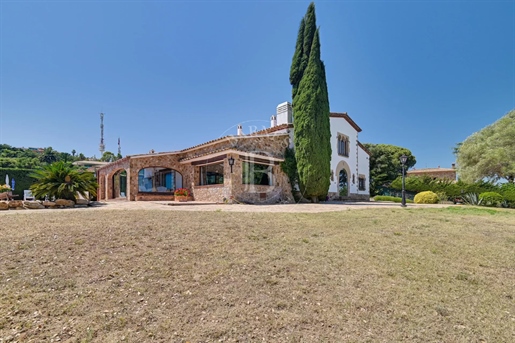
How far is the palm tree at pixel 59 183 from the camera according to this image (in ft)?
35.8

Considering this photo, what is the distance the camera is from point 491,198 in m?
17.2

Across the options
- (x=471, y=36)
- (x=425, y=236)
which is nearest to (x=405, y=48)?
(x=471, y=36)

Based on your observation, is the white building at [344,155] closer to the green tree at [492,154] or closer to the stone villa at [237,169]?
the stone villa at [237,169]

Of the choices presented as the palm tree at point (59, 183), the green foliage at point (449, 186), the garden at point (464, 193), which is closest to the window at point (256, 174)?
the palm tree at point (59, 183)

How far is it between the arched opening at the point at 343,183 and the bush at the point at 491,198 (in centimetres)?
895

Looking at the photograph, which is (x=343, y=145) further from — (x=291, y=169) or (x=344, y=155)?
(x=291, y=169)

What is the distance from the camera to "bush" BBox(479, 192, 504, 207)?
56.0ft

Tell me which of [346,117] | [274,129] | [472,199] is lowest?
[472,199]

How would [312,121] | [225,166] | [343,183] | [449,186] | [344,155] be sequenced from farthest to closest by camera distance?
[343,183], [344,155], [449,186], [312,121], [225,166]

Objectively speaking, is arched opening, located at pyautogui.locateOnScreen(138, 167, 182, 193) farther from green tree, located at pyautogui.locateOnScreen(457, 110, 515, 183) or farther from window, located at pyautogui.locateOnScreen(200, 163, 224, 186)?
green tree, located at pyautogui.locateOnScreen(457, 110, 515, 183)

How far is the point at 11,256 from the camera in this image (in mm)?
3875

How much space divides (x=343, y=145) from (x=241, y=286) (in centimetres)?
2019

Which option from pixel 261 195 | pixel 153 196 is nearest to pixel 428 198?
pixel 261 195

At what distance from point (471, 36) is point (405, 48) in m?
3.43
